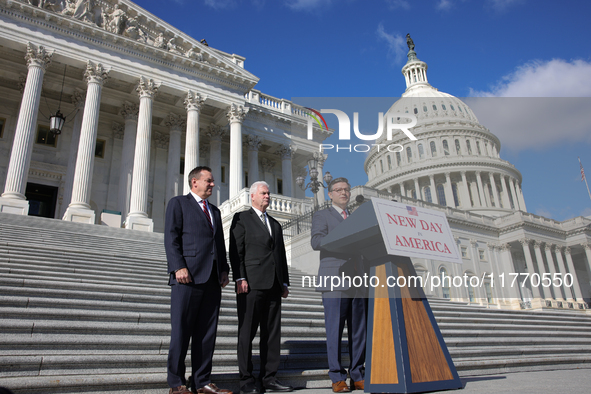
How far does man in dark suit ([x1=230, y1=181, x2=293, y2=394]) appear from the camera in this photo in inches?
160

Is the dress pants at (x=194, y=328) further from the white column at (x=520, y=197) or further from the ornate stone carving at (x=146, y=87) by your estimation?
the white column at (x=520, y=197)

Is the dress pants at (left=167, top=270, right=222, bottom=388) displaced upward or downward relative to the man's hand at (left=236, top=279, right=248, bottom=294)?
downward

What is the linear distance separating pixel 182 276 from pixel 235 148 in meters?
20.0

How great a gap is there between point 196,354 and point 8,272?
526 centimetres

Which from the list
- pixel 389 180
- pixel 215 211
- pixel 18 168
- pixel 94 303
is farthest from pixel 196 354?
pixel 389 180

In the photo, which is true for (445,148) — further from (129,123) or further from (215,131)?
(129,123)

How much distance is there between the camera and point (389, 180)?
249ft

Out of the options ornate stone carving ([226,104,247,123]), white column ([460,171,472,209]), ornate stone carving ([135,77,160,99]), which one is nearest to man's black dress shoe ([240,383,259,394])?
ornate stone carving ([135,77,160,99])

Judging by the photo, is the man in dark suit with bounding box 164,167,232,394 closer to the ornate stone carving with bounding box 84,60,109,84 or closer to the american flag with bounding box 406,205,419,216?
the american flag with bounding box 406,205,419,216

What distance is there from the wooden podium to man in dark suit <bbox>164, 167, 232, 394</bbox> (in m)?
1.32

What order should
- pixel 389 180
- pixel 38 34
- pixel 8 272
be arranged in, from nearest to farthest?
1. pixel 8 272
2. pixel 38 34
3. pixel 389 180

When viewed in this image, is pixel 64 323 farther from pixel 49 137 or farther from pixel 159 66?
pixel 49 137

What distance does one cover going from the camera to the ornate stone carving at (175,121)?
24.7 meters

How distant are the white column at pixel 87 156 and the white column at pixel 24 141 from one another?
1712mm
